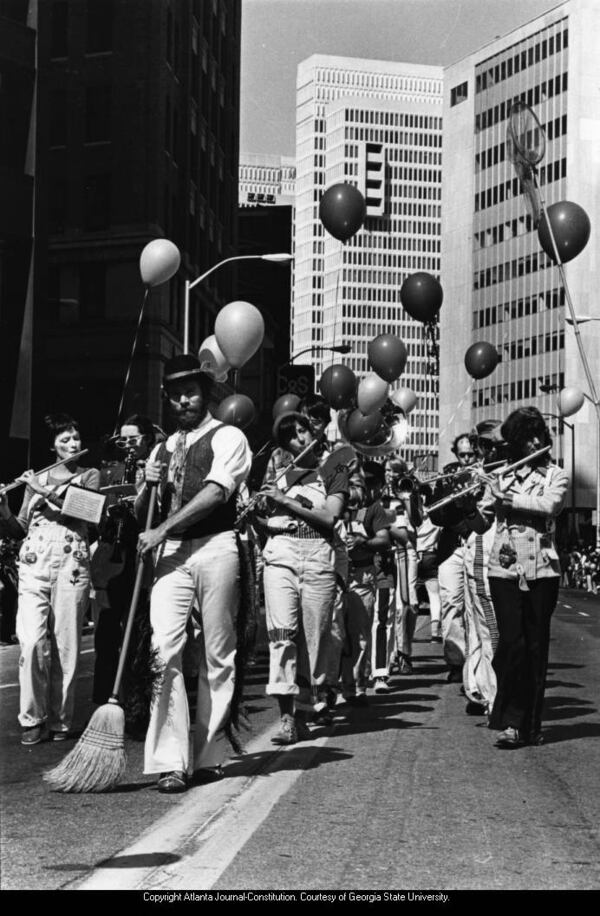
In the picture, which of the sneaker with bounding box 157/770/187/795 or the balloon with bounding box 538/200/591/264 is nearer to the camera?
the sneaker with bounding box 157/770/187/795

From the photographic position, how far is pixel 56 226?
50.9 metres

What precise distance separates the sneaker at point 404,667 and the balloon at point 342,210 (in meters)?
7.12

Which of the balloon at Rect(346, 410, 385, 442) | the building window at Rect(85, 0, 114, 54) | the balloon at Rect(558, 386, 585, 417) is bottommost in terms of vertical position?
the balloon at Rect(346, 410, 385, 442)

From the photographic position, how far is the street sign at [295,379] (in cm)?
4409

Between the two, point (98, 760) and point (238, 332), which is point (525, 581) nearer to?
point (98, 760)

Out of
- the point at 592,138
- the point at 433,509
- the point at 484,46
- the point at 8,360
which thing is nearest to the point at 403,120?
the point at 484,46

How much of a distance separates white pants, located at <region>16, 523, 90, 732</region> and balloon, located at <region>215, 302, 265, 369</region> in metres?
9.04

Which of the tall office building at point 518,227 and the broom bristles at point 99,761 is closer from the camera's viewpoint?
the broom bristles at point 99,761

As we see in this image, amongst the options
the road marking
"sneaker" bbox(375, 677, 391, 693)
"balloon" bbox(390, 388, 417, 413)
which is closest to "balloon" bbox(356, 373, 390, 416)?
"balloon" bbox(390, 388, 417, 413)

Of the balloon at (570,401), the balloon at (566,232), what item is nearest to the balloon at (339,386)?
the balloon at (566,232)

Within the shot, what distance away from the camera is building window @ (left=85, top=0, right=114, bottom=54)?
4894cm

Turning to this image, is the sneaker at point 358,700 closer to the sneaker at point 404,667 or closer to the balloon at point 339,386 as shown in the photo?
the sneaker at point 404,667

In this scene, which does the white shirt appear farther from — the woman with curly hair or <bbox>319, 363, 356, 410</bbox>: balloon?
<bbox>319, 363, 356, 410</bbox>: balloon
